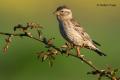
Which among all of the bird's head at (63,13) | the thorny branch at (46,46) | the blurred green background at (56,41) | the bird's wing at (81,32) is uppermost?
the thorny branch at (46,46)

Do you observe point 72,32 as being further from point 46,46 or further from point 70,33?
point 46,46

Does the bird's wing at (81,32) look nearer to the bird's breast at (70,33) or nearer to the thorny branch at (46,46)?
the bird's breast at (70,33)

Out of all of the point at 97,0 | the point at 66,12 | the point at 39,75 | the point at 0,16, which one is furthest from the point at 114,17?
the point at 66,12

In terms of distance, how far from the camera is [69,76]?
11305 millimetres

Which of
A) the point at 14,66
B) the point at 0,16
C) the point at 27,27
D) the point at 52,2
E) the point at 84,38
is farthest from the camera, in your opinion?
the point at 52,2

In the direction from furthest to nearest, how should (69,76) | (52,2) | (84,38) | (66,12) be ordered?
(52,2) → (69,76) → (66,12) → (84,38)

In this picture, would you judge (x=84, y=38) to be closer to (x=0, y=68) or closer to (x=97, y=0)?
(x=0, y=68)

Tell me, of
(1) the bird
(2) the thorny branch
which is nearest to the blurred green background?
(1) the bird

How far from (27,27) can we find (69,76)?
7.08 meters

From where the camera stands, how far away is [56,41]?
13648 millimetres

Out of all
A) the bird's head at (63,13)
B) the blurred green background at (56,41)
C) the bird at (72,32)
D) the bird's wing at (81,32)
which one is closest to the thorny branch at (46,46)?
the bird at (72,32)

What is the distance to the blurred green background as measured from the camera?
38.4 ft

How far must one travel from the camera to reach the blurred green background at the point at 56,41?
38.4 ft

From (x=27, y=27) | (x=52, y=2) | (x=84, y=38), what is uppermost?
(x=27, y=27)
